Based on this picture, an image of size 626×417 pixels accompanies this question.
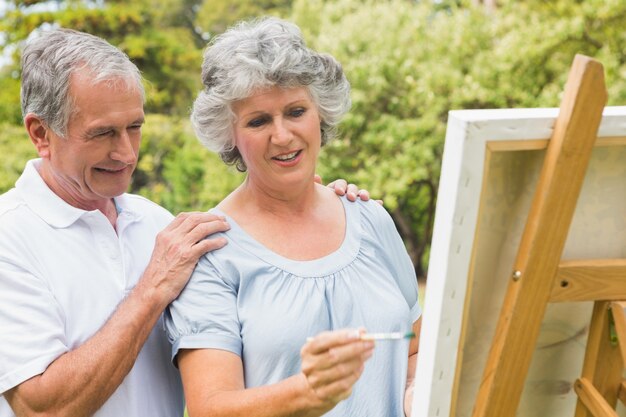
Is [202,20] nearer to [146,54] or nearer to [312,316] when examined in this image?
[146,54]

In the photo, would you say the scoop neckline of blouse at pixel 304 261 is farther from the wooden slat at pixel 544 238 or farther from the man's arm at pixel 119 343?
the wooden slat at pixel 544 238

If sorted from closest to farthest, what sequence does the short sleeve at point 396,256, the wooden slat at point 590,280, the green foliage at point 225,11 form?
the wooden slat at point 590,280
the short sleeve at point 396,256
the green foliage at point 225,11

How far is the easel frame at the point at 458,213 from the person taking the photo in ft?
4.75

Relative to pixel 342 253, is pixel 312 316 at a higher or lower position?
lower

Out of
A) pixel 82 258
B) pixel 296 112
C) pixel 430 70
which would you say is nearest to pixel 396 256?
pixel 296 112

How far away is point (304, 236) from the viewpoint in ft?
7.07

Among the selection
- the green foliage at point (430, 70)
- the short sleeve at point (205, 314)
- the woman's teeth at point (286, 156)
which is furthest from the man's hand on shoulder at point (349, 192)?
the green foliage at point (430, 70)

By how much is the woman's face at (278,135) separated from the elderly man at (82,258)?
0.20 metres

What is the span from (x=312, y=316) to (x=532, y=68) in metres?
7.18

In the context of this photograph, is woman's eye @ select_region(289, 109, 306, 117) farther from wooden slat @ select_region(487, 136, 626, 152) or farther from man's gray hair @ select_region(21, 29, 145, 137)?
wooden slat @ select_region(487, 136, 626, 152)

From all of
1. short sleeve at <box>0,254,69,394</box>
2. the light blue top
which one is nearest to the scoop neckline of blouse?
the light blue top

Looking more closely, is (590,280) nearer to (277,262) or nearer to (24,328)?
(277,262)

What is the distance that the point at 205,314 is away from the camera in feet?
6.20

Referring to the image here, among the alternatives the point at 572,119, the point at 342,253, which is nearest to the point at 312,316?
the point at 342,253
